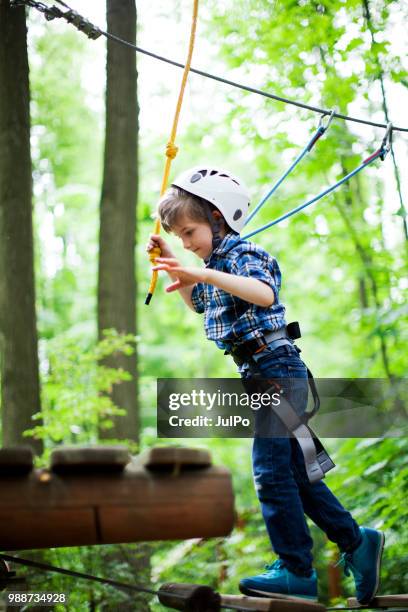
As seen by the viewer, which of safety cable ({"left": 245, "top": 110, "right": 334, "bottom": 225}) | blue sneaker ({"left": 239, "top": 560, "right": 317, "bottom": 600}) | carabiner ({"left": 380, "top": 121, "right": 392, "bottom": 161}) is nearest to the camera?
blue sneaker ({"left": 239, "top": 560, "right": 317, "bottom": 600})

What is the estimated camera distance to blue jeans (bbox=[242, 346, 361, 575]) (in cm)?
233

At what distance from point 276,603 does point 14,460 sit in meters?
0.91

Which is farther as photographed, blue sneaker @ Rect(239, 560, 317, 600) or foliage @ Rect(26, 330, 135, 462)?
foliage @ Rect(26, 330, 135, 462)

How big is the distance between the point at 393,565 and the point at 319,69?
3385 millimetres

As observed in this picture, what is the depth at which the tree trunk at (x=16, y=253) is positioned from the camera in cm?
434

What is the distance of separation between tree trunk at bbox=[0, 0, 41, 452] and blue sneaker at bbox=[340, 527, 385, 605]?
244cm

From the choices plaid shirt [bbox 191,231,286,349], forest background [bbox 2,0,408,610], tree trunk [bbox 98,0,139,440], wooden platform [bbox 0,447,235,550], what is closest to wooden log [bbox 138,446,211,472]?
wooden platform [bbox 0,447,235,550]

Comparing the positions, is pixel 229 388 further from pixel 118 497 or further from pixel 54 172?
pixel 54 172

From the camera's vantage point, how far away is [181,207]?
8.43ft

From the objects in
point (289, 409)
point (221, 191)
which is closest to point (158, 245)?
point (221, 191)

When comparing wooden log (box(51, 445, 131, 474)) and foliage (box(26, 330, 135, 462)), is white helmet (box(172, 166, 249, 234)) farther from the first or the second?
foliage (box(26, 330, 135, 462))

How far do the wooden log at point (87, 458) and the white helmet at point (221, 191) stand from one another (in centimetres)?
104

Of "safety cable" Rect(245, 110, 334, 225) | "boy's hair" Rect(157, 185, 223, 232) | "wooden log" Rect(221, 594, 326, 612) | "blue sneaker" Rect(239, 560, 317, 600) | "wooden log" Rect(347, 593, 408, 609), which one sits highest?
"safety cable" Rect(245, 110, 334, 225)

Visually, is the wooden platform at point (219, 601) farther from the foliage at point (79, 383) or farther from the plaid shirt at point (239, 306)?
the foliage at point (79, 383)
